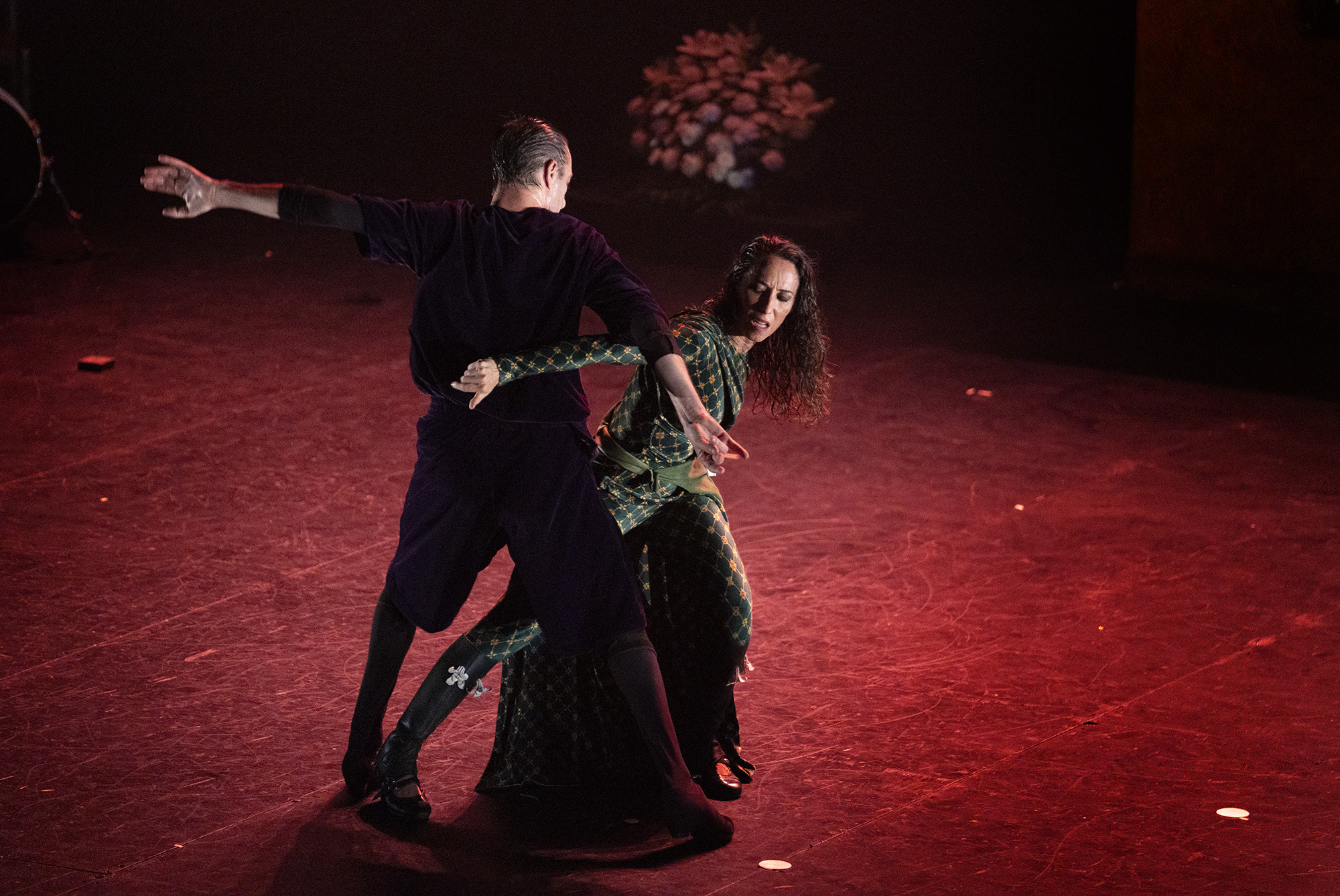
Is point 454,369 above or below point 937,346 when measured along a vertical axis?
above

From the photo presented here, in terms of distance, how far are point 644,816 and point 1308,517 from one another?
2890 mm

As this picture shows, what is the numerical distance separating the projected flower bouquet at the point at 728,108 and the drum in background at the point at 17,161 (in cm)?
328

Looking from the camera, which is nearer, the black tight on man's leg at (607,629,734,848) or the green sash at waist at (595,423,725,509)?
the black tight on man's leg at (607,629,734,848)

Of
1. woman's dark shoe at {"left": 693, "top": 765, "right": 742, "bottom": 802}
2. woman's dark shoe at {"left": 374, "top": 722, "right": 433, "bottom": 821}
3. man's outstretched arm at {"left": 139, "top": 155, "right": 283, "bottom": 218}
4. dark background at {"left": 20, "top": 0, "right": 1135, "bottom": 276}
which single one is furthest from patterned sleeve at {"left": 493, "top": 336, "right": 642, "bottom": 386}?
dark background at {"left": 20, "top": 0, "right": 1135, "bottom": 276}

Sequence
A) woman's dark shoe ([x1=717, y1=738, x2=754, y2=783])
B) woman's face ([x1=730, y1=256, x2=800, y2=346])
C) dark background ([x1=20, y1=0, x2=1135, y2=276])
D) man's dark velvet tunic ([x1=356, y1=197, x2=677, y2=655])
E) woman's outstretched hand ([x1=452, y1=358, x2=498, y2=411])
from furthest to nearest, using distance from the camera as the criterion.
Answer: dark background ([x1=20, y1=0, x2=1135, y2=276]) < woman's dark shoe ([x1=717, y1=738, x2=754, y2=783]) < woman's face ([x1=730, y1=256, x2=800, y2=346]) < man's dark velvet tunic ([x1=356, y1=197, x2=677, y2=655]) < woman's outstretched hand ([x1=452, y1=358, x2=498, y2=411])

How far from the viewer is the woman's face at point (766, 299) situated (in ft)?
11.3

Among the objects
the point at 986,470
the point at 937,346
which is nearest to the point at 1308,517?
the point at 986,470

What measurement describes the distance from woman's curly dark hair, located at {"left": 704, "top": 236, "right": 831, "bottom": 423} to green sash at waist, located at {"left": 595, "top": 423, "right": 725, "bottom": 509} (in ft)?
0.86

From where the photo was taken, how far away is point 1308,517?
17.5 ft

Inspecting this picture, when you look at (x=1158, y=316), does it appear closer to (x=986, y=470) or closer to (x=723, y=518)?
(x=986, y=470)

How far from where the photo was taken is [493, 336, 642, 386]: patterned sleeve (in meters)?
3.06

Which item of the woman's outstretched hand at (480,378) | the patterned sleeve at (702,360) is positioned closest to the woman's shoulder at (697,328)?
the patterned sleeve at (702,360)

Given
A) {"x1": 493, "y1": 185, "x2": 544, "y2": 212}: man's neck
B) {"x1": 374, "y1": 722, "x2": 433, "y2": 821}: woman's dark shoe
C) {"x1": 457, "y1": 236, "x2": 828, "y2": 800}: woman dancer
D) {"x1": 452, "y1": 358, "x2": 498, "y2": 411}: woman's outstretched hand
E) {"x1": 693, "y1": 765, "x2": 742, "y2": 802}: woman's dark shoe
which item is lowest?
{"x1": 693, "y1": 765, "x2": 742, "y2": 802}: woman's dark shoe

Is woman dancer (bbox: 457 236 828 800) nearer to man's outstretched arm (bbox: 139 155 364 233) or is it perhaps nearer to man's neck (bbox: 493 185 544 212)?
man's neck (bbox: 493 185 544 212)
